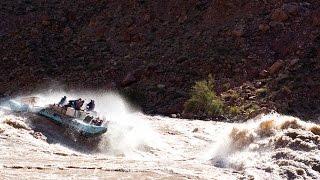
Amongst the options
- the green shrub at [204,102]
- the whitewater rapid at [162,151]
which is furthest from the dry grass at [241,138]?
the green shrub at [204,102]

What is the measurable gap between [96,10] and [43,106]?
605 inches

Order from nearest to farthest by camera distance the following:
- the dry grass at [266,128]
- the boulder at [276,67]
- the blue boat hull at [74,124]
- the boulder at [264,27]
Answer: the dry grass at [266,128] < the blue boat hull at [74,124] < the boulder at [276,67] < the boulder at [264,27]

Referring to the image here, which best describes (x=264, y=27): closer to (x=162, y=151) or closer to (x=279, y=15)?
(x=279, y=15)

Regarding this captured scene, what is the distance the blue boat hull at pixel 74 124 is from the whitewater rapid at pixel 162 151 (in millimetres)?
264

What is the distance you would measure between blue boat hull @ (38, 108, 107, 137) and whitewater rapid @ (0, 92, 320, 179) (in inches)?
10.4

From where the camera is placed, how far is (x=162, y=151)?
62.5 feet

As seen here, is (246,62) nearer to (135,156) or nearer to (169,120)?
(169,120)

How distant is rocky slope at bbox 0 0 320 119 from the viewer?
2709 centimetres

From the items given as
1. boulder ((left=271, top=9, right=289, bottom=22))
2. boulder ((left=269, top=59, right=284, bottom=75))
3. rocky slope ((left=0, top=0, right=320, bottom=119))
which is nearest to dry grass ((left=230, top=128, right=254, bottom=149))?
rocky slope ((left=0, top=0, right=320, bottom=119))

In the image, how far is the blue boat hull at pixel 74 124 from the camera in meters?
18.9

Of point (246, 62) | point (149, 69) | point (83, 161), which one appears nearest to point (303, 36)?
point (246, 62)

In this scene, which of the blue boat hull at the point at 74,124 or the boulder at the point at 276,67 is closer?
the blue boat hull at the point at 74,124

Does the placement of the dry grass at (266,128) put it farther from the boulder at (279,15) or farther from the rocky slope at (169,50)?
the boulder at (279,15)

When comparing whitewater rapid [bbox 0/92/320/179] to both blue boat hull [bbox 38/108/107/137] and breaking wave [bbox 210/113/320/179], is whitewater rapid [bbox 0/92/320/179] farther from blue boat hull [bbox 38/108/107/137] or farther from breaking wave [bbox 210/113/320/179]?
blue boat hull [bbox 38/108/107/137]
